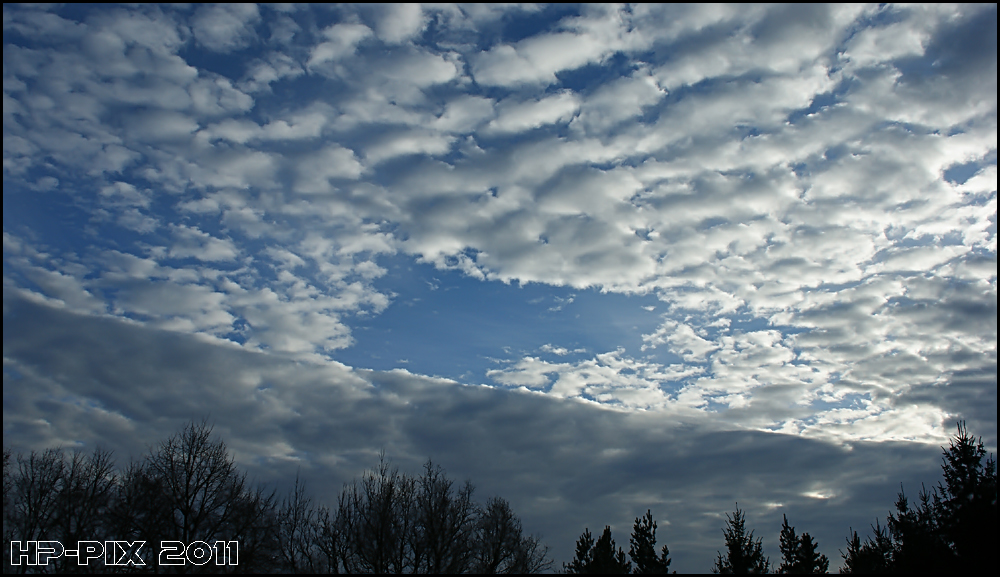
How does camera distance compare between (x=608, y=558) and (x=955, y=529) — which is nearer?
(x=955, y=529)

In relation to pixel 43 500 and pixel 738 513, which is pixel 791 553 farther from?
pixel 43 500

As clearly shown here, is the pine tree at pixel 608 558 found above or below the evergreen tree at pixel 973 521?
below

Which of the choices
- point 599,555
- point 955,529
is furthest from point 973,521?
point 599,555

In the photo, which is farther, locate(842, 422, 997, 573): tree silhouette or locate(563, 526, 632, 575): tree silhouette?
locate(563, 526, 632, 575): tree silhouette

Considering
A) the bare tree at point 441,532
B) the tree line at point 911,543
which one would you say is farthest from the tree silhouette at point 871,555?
the bare tree at point 441,532

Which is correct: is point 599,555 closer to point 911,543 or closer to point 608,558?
point 608,558

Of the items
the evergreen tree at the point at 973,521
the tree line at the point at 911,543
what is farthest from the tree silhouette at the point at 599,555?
the evergreen tree at the point at 973,521

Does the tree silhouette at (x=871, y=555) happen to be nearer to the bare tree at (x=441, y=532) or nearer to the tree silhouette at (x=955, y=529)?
the tree silhouette at (x=955, y=529)

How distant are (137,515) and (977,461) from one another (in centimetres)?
5613

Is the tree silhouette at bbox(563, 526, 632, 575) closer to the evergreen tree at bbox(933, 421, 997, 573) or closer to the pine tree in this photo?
the pine tree

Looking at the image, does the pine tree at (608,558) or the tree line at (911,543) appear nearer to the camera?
the tree line at (911,543)

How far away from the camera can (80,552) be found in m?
37.2

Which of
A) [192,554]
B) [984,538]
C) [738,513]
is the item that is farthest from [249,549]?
[738,513]

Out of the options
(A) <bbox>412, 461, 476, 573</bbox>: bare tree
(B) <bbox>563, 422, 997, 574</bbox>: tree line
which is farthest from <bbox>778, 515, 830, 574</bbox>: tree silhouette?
(A) <bbox>412, 461, 476, 573</bbox>: bare tree
